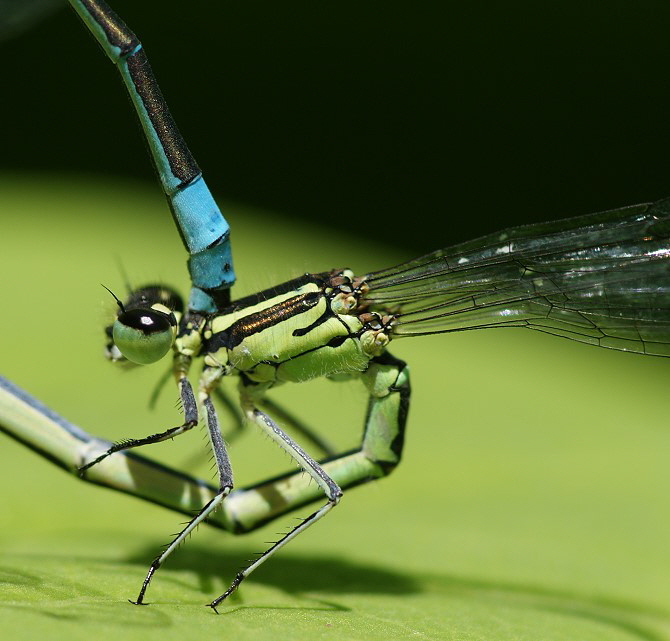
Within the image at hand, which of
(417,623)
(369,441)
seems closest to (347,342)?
(369,441)

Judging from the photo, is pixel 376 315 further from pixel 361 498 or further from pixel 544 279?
pixel 361 498

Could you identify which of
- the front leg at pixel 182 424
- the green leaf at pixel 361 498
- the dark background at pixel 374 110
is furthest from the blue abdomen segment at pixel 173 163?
the dark background at pixel 374 110

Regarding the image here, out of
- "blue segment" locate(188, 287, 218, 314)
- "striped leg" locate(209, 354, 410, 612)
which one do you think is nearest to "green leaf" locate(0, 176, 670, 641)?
"striped leg" locate(209, 354, 410, 612)

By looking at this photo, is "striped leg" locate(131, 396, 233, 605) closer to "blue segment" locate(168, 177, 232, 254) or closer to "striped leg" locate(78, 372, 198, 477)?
"striped leg" locate(78, 372, 198, 477)

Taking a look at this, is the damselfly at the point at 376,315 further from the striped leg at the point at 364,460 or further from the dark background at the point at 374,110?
the dark background at the point at 374,110

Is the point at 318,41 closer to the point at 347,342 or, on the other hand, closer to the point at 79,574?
the point at 347,342

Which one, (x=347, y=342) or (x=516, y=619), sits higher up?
(x=347, y=342)
